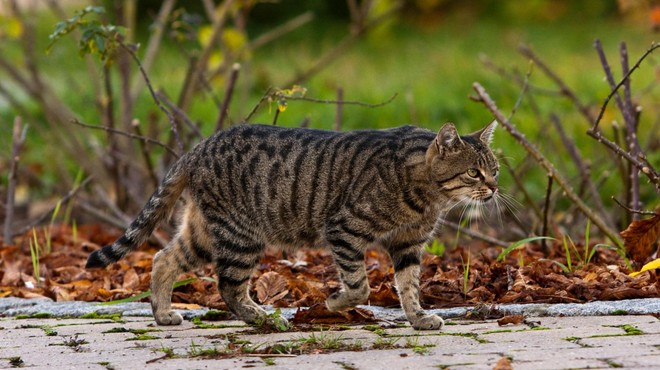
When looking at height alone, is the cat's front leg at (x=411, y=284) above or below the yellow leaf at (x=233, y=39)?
below

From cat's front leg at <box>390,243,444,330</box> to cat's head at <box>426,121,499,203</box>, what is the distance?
0.34 m

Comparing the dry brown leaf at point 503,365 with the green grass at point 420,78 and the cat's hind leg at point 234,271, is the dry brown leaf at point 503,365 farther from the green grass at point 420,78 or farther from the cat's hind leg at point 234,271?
the green grass at point 420,78

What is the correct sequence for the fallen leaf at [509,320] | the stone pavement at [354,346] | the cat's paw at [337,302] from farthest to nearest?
the cat's paw at [337,302] → the fallen leaf at [509,320] → the stone pavement at [354,346]

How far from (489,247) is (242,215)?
2.37m

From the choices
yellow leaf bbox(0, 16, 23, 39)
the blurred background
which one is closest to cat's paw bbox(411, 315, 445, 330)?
Answer: the blurred background

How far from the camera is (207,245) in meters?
5.28

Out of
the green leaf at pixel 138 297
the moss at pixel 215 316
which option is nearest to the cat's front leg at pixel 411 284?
the moss at pixel 215 316

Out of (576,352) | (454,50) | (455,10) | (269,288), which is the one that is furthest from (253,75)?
(576,352)

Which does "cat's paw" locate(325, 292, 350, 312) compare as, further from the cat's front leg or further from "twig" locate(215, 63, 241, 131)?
"twig" locate(215, 63, 241, 131)

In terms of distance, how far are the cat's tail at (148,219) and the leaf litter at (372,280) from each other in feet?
1.27

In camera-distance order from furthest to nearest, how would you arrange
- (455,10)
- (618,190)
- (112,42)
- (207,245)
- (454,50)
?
(455,10)
(454,50)
(618,190)
(112,42)
(207,245)

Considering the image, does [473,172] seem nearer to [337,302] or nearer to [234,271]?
[337,302]

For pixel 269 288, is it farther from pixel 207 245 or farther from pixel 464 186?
pixel 464 186

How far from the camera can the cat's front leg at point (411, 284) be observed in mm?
4582
